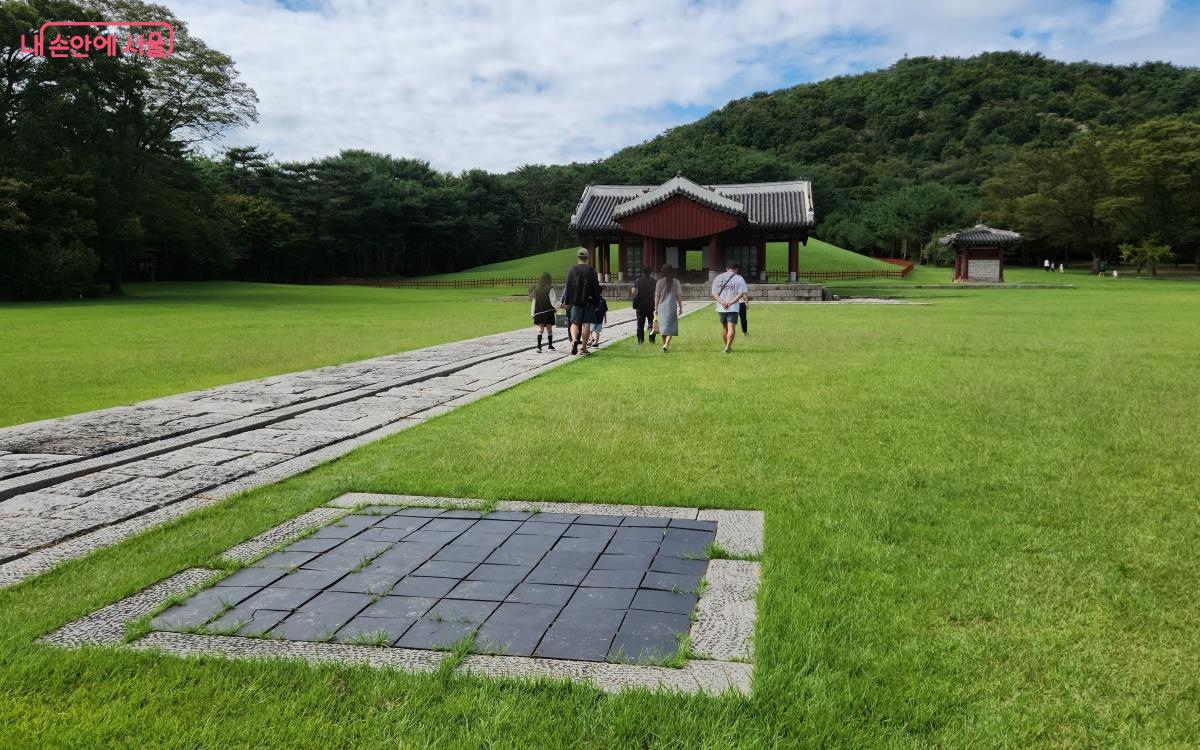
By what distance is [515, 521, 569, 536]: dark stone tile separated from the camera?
3762mm

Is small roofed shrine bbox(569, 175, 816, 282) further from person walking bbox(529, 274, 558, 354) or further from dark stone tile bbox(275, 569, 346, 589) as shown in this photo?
dark stone tile bbox(275, 569, 346, 589)

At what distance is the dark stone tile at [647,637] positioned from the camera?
2520 millimetres

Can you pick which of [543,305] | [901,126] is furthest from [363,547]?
[901,126]

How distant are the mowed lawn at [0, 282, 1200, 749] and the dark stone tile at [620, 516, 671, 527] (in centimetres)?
34

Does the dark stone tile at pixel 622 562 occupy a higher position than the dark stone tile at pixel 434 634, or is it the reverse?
the dark stone tile at pixel 434 634

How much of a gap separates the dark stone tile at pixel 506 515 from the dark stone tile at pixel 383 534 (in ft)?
1.42

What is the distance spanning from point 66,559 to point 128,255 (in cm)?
3699

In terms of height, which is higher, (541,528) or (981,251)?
(981,251)

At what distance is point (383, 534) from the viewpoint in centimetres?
376

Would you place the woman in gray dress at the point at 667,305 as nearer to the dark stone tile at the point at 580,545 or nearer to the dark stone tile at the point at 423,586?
the dark stone tile at the point at 580,545

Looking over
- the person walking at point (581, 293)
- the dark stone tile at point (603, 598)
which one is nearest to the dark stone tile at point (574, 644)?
the dark stone tile at point (603, 598)

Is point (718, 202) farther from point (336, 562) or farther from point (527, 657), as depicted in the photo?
point (527, 657)

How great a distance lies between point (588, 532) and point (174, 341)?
45.1ft

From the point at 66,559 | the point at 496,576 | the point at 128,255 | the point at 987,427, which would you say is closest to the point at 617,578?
the point at 496,576
